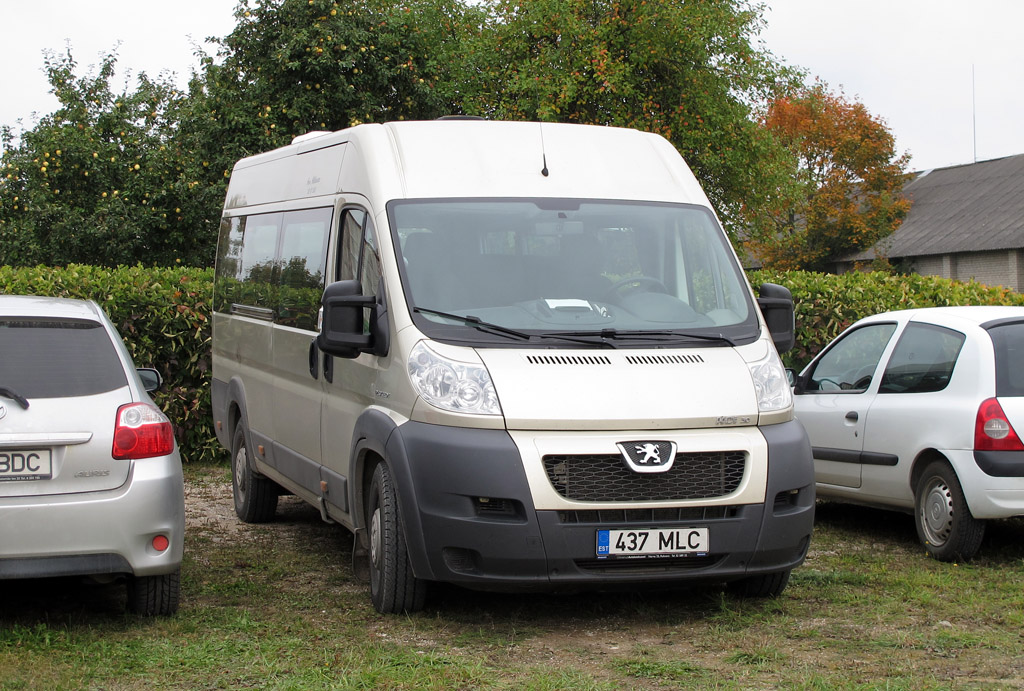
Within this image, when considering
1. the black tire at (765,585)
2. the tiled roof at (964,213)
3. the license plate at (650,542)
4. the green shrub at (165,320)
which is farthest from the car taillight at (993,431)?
the tiled roof at (964,213)

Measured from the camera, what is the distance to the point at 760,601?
252 inches

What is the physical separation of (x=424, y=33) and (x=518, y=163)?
29.9 metres

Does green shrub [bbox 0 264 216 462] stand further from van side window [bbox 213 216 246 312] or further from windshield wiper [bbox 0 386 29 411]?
windshield wiper [bbox 0 386 29 411]

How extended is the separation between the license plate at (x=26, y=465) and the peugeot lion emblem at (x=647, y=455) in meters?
2.47

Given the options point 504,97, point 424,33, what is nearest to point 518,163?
point 504,97

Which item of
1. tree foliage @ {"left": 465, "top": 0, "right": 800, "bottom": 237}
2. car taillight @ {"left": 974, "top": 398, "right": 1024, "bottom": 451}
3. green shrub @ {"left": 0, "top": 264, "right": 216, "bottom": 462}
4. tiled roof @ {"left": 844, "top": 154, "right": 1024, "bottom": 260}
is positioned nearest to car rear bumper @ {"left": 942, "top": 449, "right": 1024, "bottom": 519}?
car taillight @ {"left": 974, "top": 398, "right": 1024, "bottom": 451}

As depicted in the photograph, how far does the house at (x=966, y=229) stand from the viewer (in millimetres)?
56469

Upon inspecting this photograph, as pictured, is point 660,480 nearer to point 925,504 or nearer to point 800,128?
point 925,504

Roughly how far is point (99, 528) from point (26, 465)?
0.41 metres

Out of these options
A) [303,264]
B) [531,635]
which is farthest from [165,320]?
[531,635]

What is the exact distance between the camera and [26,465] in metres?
5.44

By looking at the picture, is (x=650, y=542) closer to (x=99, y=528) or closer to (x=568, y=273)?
(x=568, y=273)

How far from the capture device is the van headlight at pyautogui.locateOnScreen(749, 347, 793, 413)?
19.7 feet

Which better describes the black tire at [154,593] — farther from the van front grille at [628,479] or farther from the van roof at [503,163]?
the van roof at [503,163]
